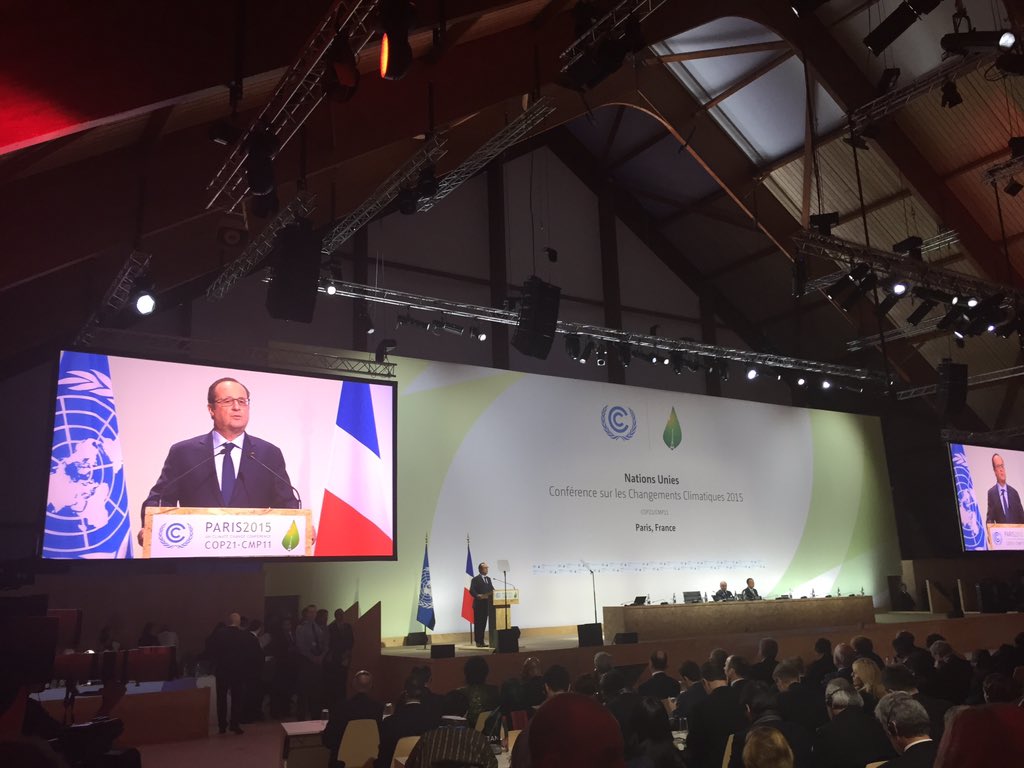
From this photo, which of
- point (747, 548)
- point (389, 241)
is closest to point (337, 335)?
point (389, 241)

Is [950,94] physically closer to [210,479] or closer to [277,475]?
[277,475]

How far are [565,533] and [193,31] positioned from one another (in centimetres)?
994

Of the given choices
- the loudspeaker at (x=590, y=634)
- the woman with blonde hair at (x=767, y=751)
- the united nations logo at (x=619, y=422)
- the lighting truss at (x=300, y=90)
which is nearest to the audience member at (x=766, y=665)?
the woman with blonde hair at (x=767, y=751)

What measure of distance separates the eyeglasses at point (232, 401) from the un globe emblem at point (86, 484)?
3.54 feet

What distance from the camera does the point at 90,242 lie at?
238 inches

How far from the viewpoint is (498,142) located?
7785mm

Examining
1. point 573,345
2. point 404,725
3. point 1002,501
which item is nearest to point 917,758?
point 404,725

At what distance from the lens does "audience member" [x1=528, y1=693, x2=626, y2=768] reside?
136 centimetres

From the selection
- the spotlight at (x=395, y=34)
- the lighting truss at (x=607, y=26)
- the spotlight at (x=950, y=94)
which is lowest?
the spotlight at (x=395, y=34)

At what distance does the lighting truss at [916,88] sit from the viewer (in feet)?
25.0

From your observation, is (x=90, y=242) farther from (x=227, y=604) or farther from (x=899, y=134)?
(x=899, y=134)

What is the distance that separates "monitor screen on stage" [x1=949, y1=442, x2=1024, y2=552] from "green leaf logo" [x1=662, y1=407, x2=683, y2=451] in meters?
5.11

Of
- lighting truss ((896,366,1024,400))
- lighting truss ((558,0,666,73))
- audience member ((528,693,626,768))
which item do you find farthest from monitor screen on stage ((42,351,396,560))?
lighting truss ((896,366,1024,400))

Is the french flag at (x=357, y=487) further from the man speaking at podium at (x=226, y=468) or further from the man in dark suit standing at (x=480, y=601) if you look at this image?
the man in dark suit standing at (x=480, y=601)
